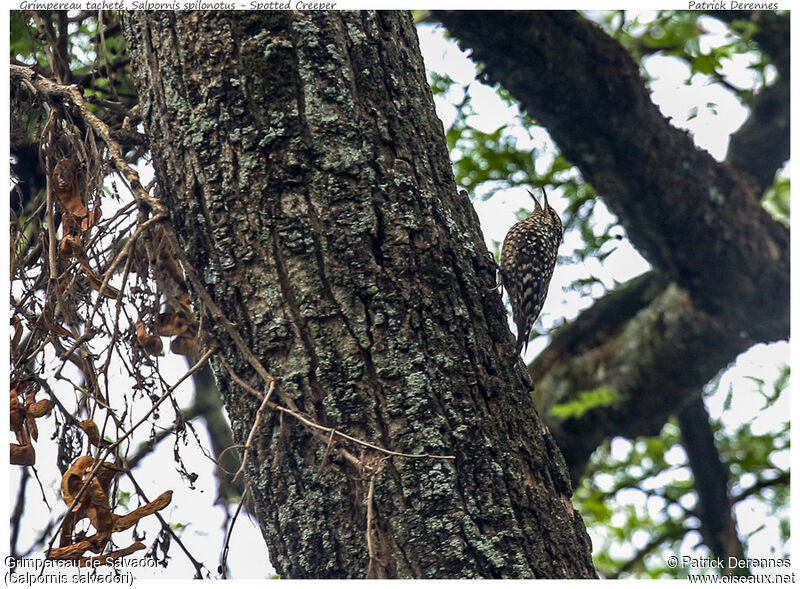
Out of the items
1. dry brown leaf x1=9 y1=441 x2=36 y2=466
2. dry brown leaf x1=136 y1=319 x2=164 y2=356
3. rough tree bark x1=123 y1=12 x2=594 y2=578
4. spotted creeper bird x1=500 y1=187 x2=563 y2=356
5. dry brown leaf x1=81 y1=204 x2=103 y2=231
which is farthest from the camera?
spotted creeper bird x1=500 y1=187 x2=563 y2=356

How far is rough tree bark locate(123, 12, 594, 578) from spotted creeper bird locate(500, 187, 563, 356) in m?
2.20

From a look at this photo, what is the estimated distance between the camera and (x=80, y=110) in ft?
8.07

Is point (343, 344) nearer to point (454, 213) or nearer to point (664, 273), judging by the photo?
point (454, 213)

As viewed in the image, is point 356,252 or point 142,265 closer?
point 356,252

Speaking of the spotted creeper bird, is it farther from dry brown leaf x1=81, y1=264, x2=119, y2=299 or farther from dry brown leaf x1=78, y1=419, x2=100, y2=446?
dry brown leaf x1=78, y1=419, x2=100, y2=446

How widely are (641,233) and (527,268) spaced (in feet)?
3.88

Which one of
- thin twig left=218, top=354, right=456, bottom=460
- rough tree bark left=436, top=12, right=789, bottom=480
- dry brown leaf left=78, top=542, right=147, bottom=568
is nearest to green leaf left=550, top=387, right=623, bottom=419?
rough tree bark left=436, top=12, right=789, bottom=480

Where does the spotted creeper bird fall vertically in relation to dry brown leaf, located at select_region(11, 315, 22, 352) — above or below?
above

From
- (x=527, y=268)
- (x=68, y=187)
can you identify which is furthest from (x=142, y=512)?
(x=527, y=268)

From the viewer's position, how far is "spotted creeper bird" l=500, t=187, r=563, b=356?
434 centimetres

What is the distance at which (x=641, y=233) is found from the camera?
202 inches

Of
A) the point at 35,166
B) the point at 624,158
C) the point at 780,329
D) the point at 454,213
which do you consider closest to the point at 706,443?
the point at 780,329

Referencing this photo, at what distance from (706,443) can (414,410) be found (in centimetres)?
495

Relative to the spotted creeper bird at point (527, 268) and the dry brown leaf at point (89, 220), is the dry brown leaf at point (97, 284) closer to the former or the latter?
the dry brown leaf at point (89, 220)
